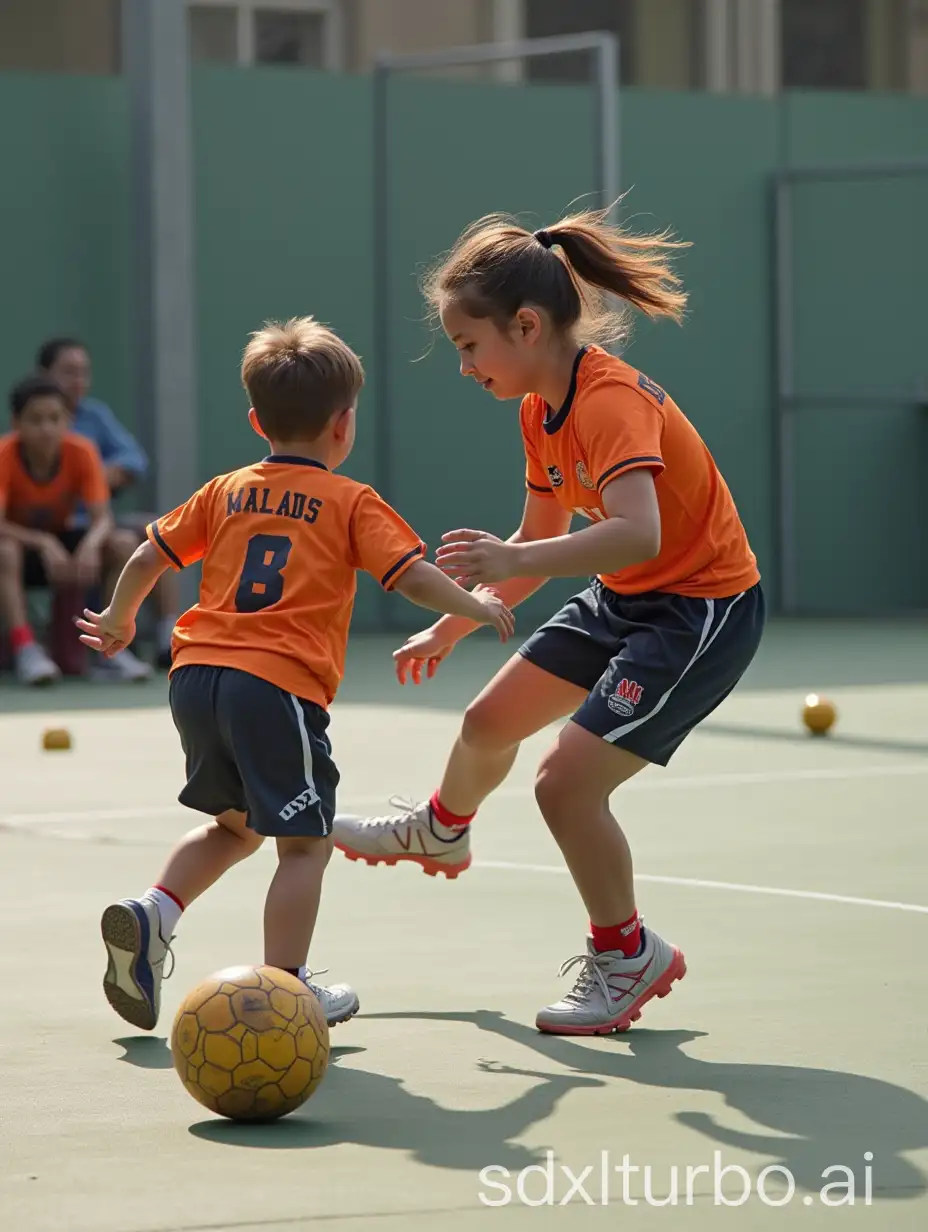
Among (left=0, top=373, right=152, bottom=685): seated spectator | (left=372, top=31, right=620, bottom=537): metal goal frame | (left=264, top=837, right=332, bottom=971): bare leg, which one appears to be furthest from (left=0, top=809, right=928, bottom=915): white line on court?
(left=372, top=31, right=620, bottom=537): metal goal frame

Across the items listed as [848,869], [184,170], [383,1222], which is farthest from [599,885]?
[184,170]

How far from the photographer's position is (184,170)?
13656mm

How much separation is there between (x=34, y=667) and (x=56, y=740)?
8.59ft

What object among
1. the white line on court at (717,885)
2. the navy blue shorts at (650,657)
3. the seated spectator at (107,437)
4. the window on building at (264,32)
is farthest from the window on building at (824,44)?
the navy blue shorts at (650,657)

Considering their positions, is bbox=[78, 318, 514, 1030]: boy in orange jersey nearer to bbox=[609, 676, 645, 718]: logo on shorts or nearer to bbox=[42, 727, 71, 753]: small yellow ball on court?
bbox=[609, 676, 645, 718]: logo on shorts

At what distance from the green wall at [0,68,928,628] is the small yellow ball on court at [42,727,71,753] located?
5398 millimetres

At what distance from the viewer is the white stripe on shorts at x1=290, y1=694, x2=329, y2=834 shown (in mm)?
4000

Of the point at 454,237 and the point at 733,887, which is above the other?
the point at 454,237

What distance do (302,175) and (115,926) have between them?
36.0ft

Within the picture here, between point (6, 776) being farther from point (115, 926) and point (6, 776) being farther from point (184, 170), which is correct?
point (184, 170)

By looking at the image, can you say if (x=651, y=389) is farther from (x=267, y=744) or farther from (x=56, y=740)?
(x=56, y=740)

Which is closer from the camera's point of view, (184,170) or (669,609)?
(669,609)

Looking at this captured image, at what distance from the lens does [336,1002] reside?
4191 mm

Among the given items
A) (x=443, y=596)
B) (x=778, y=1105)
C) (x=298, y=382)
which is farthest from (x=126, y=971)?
(x=778, y=1105)
